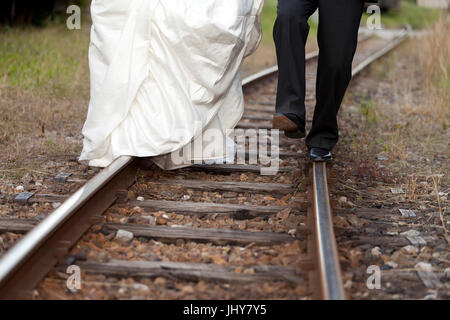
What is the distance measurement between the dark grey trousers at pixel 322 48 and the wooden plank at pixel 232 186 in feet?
1.57

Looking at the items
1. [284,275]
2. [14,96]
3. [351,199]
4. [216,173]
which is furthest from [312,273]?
[14,96]

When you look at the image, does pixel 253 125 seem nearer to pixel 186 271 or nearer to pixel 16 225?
pixel 16 225

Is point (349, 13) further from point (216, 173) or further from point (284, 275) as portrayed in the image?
point (284, 275)

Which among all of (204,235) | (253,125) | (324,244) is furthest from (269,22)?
(324,244)

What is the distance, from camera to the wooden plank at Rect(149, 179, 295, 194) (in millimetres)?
3430

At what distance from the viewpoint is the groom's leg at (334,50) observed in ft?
11.3

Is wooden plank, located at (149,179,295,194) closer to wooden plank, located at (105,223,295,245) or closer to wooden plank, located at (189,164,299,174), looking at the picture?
wooden plank, located at (189,164,299,174)

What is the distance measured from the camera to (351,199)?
11.3 ft

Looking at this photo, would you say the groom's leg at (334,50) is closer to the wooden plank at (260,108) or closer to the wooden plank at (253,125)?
the wooden plank at (253,125)

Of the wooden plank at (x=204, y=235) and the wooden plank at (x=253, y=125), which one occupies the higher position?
the wooden plank at (x=253, y=125)

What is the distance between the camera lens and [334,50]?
350 centimetres

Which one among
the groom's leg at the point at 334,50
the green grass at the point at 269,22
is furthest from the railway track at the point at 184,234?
the green grass at the point at 269,22

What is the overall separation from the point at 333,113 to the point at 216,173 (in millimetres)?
836

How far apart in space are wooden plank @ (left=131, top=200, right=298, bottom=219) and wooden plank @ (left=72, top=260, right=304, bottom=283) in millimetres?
678
